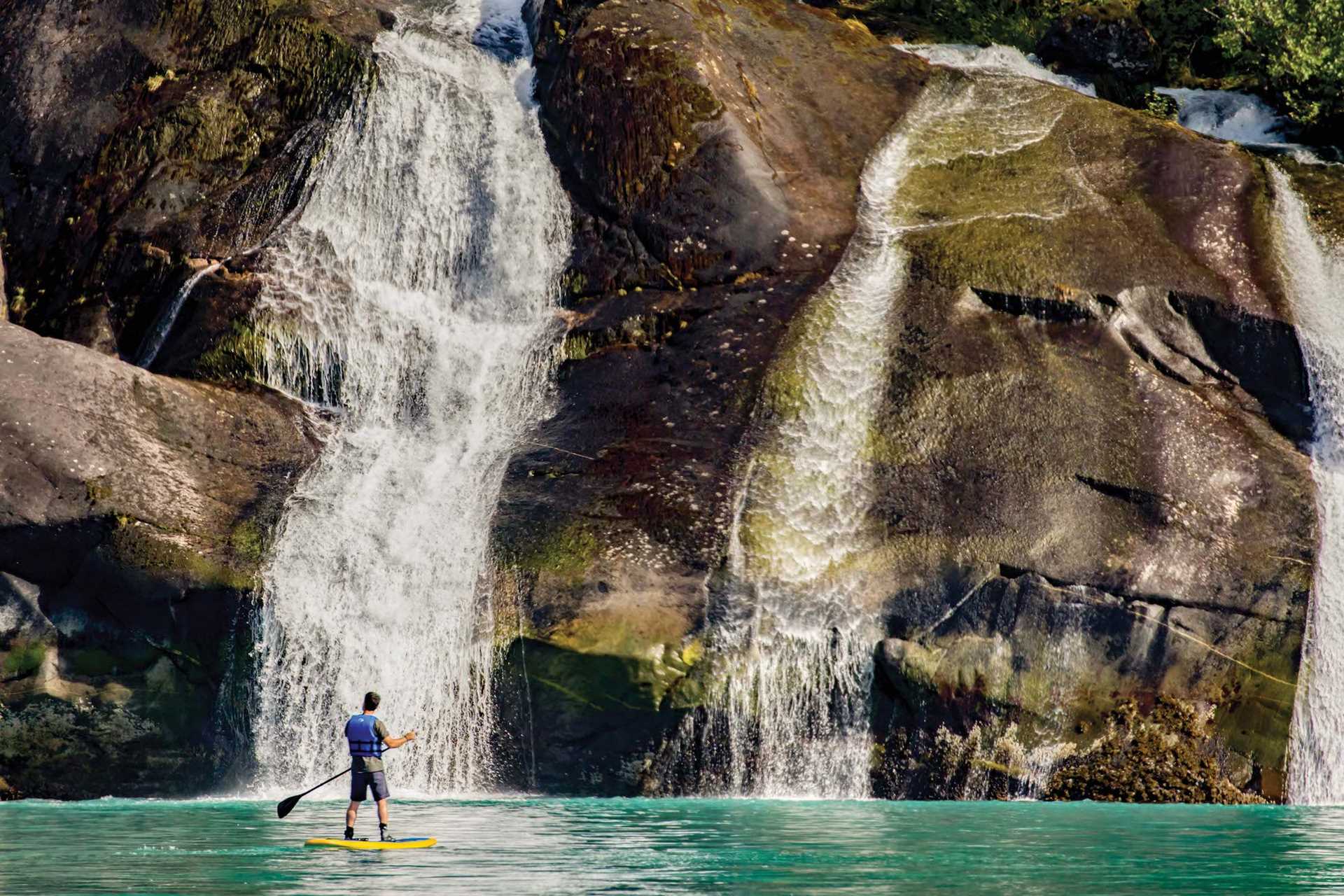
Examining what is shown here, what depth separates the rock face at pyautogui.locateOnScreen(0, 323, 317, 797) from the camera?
2208 centimetres

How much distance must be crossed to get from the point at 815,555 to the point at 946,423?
2925 millimetres

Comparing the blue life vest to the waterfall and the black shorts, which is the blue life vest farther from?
the waterfall

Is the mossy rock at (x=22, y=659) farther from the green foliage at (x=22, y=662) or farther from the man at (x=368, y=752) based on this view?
the man at (x=368, y=752)

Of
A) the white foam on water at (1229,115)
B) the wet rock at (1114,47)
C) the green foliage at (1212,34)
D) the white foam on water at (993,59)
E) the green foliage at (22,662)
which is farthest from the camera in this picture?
the wet rock at (1114,47)

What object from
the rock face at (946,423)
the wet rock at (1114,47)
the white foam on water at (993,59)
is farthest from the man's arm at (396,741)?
the wet rock at (1114,47)

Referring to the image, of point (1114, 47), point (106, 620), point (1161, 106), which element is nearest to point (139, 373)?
point (106, 620)

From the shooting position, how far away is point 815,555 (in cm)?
2236

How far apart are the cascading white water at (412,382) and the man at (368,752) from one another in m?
5.27

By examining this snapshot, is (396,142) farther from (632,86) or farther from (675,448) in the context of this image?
(675,448)

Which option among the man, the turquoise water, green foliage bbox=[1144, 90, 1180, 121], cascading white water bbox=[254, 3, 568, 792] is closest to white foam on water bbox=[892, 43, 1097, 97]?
green foliage bbox=[1144, 90, 1180, 121]

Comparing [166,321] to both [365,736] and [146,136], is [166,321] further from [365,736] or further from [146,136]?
[365,736]

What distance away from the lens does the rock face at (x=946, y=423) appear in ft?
71.3

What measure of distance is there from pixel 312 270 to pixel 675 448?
23.1 feet

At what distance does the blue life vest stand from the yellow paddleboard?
997mm
